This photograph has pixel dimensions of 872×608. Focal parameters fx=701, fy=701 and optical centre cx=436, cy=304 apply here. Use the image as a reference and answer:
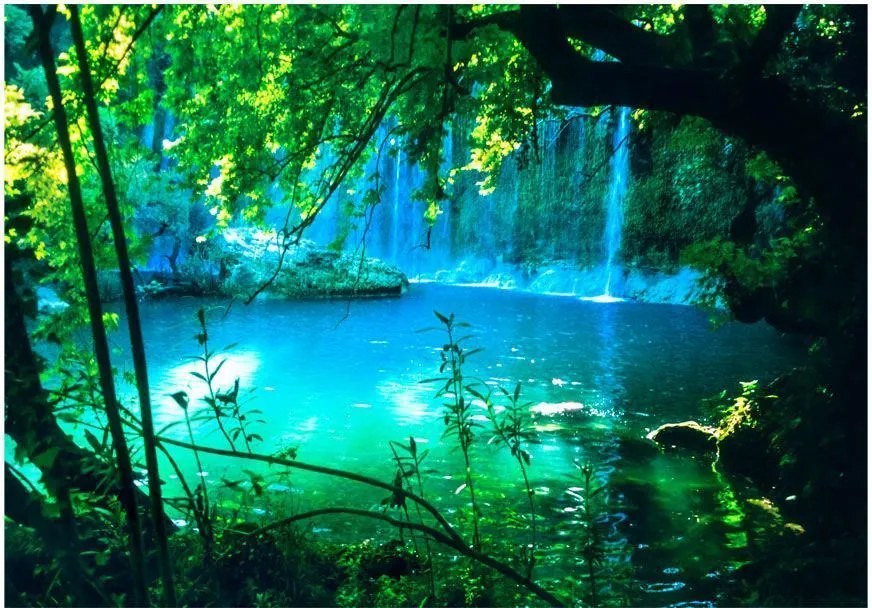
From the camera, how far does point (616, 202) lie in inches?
1184

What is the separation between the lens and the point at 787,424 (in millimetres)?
4590

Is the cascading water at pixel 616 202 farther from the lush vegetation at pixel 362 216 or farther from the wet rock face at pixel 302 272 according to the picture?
the lush vegetation at pixel 362 216

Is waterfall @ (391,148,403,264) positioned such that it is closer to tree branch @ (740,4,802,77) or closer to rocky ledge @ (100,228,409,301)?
rocky ledge @ (100,228,409,301)

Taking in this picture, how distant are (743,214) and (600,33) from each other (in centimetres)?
271

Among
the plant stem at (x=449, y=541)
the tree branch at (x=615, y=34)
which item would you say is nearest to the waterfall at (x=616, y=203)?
the tree branch at (x=615, y=34)

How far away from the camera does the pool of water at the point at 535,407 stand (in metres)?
5.60

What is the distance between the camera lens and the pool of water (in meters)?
5.60

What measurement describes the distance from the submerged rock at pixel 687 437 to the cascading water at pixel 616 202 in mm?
20265

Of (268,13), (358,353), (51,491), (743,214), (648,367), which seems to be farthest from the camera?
(358,353)

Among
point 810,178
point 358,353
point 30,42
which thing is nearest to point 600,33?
point 810,178

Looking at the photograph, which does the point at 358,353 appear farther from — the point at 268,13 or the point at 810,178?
the point at 810,178

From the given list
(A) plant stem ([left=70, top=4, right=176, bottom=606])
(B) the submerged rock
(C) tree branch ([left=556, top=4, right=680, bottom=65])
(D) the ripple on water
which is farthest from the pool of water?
(C) tree branch ([left=556, top=4, right=680, bottom=65])

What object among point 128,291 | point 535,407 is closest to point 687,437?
point 535,407

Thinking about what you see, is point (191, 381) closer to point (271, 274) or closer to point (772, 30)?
point (772, 30)
